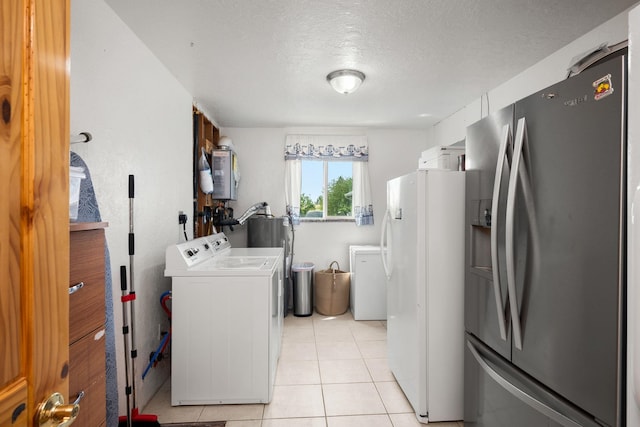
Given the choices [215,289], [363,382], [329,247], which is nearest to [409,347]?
[363,382]

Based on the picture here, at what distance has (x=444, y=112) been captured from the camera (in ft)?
11.9

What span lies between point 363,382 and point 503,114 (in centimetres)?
207

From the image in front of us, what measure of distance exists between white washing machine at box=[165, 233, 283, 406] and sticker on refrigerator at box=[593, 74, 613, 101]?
1.80 meters

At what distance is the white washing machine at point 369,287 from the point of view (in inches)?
151

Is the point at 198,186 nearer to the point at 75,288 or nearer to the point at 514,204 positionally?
the point at 75,288

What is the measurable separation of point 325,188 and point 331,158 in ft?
1.41

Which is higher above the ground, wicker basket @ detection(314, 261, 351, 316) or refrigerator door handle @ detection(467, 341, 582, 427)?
refrigerator door handle @ detection(467, 341, 582, 427)

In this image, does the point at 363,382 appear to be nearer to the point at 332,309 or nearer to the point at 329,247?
the point at 332,309

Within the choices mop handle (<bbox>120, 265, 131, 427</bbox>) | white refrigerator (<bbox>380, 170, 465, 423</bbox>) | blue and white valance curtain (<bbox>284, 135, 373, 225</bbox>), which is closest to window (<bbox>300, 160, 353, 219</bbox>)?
blue and white valance curtain (<bbox>284, 135, 373, 225</bbox>)

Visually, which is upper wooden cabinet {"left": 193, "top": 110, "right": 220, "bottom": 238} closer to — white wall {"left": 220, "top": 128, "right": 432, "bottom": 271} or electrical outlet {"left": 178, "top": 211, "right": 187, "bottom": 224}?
electrical outlet {"left": 178, "top": 211, "right": 187, "bottom": 224}

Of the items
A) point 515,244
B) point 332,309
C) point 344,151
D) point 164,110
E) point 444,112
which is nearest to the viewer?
point 515,244

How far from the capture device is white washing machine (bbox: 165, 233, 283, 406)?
207 cm

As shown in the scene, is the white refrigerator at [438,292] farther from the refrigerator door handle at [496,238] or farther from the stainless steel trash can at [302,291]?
the stainless steel trash can at [302,291]

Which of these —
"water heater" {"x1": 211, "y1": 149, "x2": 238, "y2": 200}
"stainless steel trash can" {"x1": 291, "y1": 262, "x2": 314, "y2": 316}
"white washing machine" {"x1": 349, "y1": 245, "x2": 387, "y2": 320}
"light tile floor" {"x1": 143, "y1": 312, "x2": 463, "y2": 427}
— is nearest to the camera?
"light tile floor" {"x1": 143, "y1": 312, "x2": 463, "y2": 427}
